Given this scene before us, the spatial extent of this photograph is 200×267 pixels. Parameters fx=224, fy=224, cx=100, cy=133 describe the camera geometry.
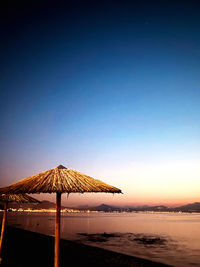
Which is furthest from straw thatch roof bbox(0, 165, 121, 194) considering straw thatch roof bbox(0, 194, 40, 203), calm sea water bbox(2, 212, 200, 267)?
calm sea water bbox(2, 212, 200, 267)

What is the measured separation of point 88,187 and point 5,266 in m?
6.99

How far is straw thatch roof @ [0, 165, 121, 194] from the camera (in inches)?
230

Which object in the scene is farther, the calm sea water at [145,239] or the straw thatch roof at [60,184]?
the calm sea water at [145,239]

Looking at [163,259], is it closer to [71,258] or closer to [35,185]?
[71,258]

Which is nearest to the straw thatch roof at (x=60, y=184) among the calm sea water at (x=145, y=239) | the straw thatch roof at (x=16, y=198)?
the straw thatch roof at (x=16, y=198)

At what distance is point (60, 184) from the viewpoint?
5.95 m

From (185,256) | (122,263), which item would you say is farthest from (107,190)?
(185,256)

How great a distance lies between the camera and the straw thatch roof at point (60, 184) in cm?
583

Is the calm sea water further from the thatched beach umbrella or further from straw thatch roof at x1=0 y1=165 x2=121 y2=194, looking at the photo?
straw thatch roof at x1=0 y1=165 x2=121 y2=194

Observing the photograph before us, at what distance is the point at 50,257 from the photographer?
1376cm

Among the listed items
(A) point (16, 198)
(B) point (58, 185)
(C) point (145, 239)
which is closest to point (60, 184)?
(B) point (58, 185)

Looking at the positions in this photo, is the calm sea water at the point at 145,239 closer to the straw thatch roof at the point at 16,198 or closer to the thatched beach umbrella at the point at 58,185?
the straw thatch roof at the point at 16,198

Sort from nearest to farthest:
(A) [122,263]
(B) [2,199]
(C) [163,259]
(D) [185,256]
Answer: (B) [2,199] < (A) [122,263] < (C) [163,259] < (D) [185,256]

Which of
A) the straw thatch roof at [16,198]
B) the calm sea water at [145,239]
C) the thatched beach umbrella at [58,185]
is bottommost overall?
the calm sea water at [145,239]
